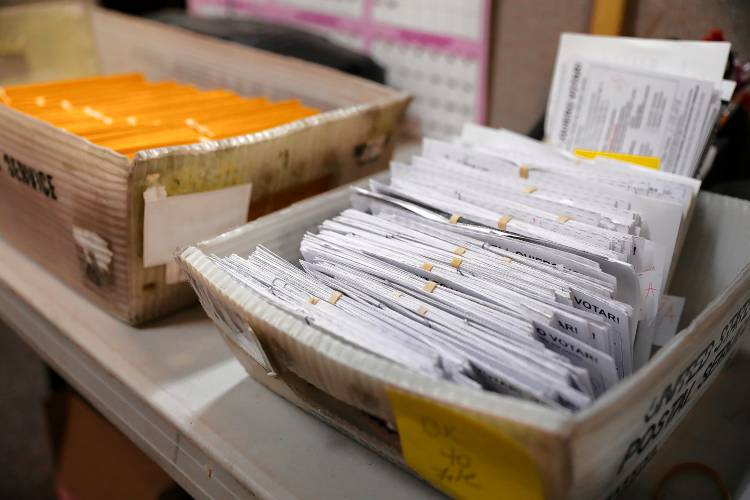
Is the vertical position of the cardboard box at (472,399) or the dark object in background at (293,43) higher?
the dark object in background at (293,43)

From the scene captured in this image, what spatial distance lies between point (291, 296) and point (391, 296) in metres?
0.10

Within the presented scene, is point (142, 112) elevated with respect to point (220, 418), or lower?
→ elevated

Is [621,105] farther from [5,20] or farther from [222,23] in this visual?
[5,20]

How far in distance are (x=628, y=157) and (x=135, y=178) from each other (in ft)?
2.20

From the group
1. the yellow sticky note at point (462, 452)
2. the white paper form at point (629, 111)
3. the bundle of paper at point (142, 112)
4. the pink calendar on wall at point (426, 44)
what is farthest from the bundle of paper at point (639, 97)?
the yellow sticky note at point (462, 452)

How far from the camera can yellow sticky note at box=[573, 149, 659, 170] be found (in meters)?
A: 0.86

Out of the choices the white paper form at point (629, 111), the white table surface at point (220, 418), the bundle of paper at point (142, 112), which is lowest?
the white table surface at point (220, 418)

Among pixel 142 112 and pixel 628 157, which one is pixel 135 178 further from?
pixel 628 157

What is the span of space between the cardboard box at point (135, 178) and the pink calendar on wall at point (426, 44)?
8.3 inches

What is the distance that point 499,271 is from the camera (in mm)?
652

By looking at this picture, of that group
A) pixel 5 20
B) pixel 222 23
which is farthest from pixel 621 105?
pixel 5 20

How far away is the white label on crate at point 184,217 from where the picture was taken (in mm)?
783

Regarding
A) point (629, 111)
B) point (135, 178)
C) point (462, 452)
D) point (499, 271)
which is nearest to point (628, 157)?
point (629, 111)

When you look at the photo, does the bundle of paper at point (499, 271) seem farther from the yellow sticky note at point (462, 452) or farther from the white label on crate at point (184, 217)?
the white label on crate at point (184, 217)
